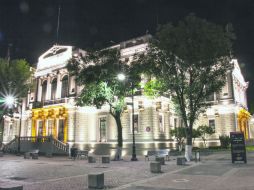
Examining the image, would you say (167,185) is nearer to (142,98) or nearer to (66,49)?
(142,98)

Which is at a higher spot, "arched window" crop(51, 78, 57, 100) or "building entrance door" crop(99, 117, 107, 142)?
"arched window" crop(51, 78, 57, 100)

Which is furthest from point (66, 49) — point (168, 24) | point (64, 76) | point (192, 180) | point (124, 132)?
point (192, 180)

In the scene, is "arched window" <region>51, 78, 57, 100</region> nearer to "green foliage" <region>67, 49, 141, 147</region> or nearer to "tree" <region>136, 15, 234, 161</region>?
"green foliage" <region>67, 49, 141, 147</region>

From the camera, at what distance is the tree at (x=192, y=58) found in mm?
23047

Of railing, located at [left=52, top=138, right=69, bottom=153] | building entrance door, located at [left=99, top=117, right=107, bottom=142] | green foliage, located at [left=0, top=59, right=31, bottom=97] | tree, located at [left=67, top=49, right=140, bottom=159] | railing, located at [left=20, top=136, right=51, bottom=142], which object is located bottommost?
railing, located at [left=52, top=138, right=69, bottom=153]

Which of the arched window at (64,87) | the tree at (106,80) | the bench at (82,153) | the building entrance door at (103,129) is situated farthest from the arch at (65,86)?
the tree at (106,80)

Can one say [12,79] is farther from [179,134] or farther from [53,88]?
[179,134]

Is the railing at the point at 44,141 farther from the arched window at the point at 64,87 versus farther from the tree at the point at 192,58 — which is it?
the tree at the point at 192,58

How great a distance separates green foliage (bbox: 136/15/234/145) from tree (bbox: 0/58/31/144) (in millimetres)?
22990

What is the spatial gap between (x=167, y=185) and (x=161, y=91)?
13.9 meters

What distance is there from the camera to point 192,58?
75.6 feet

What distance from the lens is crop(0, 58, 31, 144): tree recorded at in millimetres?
37688

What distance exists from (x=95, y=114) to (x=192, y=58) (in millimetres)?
22390

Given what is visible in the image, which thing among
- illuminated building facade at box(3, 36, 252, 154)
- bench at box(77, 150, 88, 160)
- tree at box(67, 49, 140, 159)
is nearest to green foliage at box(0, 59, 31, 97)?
illuminated building facade at box(3, 36, 252, 154)
